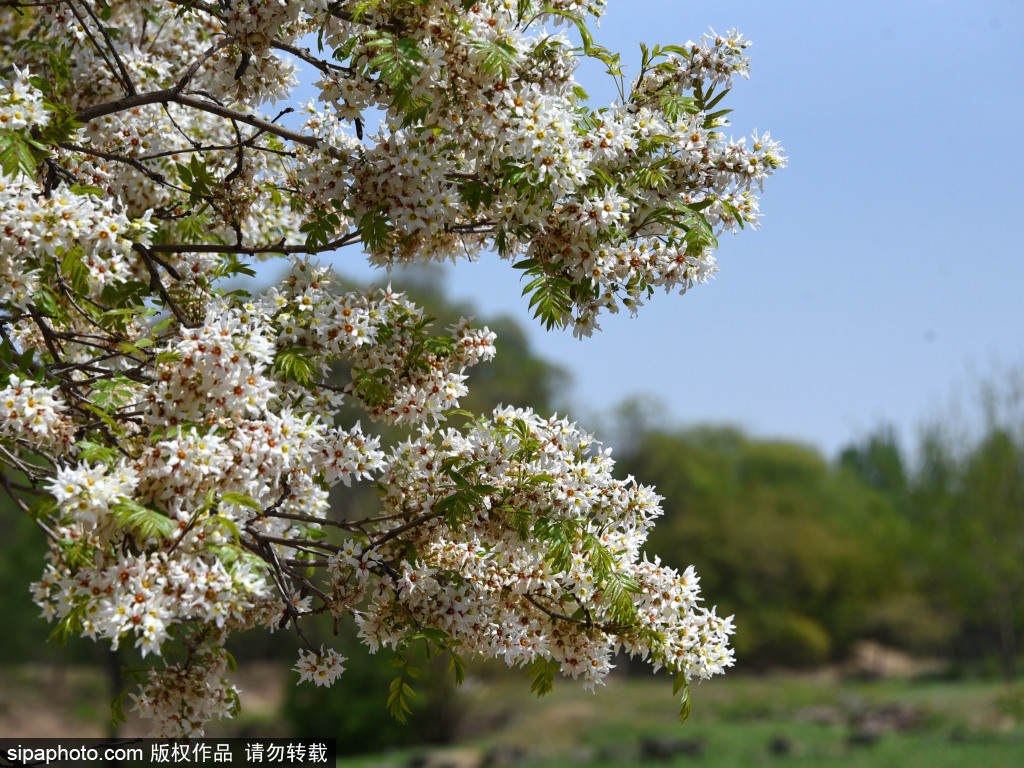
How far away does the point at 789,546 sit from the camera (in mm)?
40781

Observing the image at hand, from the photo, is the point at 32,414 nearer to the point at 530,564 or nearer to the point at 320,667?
the point at 320,667

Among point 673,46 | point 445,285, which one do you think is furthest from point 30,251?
point 445,285

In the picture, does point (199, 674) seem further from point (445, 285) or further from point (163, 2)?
point (445, 285)

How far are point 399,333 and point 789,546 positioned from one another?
128 feet

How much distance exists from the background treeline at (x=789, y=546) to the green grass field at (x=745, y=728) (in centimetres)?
250

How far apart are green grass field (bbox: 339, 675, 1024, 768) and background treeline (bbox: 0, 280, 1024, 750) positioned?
98.5 inches

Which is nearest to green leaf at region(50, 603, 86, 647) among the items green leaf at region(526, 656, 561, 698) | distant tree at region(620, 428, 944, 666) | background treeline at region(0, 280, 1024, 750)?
green leaf at region(526, 656, 561, 698)

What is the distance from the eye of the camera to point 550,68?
3896mm

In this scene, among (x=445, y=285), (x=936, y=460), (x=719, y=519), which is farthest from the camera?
(x=445, y=285)

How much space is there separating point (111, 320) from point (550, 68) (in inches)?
88.1

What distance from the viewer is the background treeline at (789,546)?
88.9ft

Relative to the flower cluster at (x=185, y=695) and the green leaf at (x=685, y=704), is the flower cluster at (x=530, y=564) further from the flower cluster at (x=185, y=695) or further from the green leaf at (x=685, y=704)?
the flower cluster at (x=185, y=695)

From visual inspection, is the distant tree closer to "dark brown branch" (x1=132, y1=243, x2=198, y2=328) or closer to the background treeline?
the background treeline

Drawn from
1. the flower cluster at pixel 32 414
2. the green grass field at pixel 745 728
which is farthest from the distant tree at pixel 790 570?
the flower cluster at pixel 32 414
